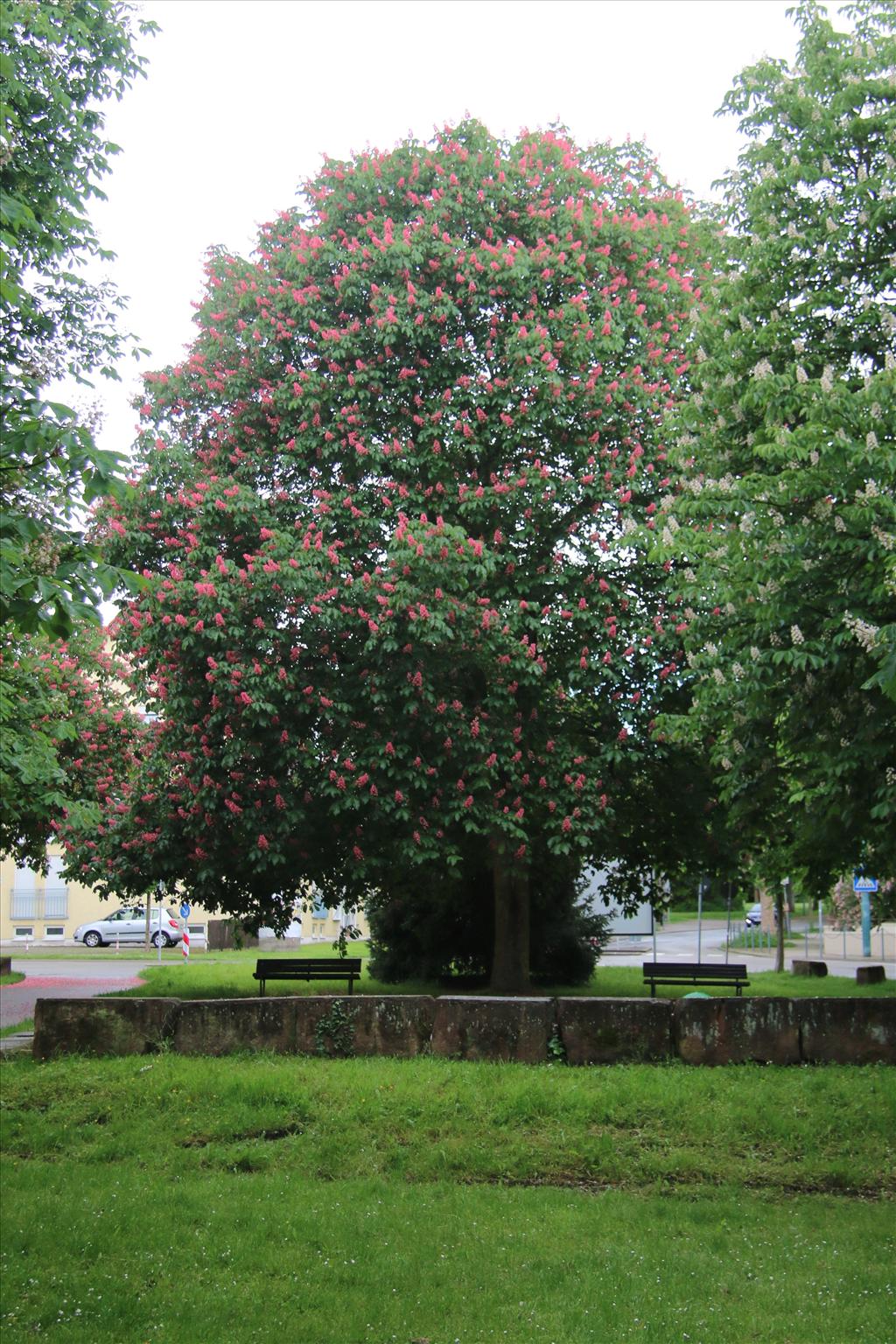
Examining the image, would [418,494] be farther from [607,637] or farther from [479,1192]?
[479,1192]

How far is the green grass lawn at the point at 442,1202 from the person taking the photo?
5.57m

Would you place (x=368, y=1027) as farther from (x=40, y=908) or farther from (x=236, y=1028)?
(x=40, y=908)

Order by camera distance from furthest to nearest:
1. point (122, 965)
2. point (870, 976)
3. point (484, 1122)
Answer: point (122, 965) → point (870, 976) → point (484, 1122)

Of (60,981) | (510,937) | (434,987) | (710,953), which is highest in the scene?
(510,937)

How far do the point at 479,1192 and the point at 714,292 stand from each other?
307 inches

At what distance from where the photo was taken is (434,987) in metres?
19.2

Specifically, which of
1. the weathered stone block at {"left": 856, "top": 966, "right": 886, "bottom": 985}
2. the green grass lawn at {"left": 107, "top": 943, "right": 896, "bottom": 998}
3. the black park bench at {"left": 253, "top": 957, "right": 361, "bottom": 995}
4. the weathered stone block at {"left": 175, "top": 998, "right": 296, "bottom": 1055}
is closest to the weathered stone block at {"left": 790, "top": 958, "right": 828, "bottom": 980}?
the green grass lawn at {"left": 107, "top": 943, "right": 896, "bottom": 998}

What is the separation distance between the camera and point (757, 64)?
10.8 meters

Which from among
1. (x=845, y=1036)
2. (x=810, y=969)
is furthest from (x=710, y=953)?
(x=845, y=1036)

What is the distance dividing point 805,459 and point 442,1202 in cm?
569

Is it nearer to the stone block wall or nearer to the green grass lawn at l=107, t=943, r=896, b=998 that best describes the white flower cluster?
the stone block wall

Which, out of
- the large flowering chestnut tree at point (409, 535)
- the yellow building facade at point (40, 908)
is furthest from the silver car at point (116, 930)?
the large flowering chestnut tree at point (409, 535)

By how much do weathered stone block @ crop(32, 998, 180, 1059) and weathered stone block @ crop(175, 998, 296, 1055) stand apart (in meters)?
0.15

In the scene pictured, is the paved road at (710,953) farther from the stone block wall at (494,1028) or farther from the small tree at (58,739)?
the stone block wall at (494,1028)
